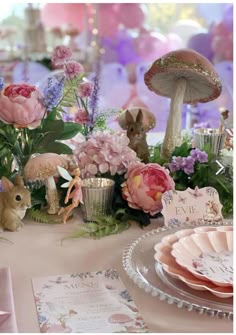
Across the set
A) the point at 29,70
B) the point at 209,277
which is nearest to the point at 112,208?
the point at 209,277

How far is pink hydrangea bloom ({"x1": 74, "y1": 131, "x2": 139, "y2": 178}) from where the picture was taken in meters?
1.01

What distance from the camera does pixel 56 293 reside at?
700 mm

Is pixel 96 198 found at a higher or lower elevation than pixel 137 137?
lower

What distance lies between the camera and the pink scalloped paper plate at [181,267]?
0.66 meters

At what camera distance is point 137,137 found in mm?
1117

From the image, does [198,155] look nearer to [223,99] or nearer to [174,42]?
[223,99]

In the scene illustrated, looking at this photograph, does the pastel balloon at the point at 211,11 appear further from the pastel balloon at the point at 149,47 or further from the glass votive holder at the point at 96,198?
the glass votive holder at the point at 96,198

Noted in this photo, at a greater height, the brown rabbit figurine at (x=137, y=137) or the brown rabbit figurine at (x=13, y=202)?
the brown rabbit figurine at (x=137, y=137)

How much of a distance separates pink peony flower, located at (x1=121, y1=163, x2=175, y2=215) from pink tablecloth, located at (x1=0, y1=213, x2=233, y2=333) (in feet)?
0.14

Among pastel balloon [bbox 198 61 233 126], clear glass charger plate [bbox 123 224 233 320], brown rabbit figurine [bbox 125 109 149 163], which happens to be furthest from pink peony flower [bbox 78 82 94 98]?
pastel balloon [bbox 198 61 233 126]

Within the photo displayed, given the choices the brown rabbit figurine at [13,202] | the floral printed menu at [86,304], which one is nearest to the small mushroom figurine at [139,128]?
the brown rabbit figurine at [13,202]

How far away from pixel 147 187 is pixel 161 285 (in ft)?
0.94

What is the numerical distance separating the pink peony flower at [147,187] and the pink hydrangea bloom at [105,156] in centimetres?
5

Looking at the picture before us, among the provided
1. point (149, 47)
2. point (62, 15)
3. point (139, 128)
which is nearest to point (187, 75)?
point (139, 128)
